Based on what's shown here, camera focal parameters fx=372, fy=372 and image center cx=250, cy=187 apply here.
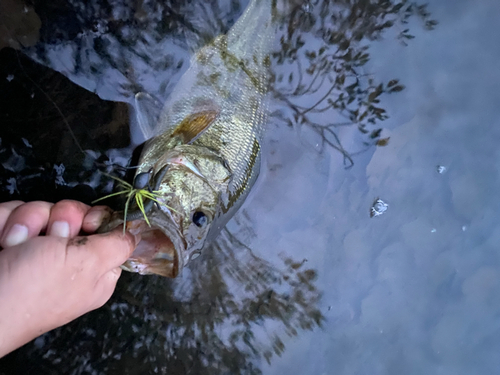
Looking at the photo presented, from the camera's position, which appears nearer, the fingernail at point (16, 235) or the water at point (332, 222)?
the fingernail at point (16, 235)

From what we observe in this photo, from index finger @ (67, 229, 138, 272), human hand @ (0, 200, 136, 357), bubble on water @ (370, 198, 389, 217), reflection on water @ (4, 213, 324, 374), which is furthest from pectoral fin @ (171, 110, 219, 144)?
bubble on water @ (370, 198, 389, 217)

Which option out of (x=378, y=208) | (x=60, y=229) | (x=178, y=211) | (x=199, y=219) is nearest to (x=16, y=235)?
(x=60, y=229)

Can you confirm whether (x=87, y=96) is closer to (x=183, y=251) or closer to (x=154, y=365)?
(x=183, y=251)

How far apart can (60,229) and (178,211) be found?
2.16 feet

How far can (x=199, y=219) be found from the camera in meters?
2.47

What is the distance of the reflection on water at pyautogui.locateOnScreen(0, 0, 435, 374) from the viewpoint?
2.90 metres

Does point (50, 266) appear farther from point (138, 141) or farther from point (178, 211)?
point (138, 141)

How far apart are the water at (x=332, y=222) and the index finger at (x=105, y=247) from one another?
122 centimetres

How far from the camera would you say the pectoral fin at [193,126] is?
2871 mm

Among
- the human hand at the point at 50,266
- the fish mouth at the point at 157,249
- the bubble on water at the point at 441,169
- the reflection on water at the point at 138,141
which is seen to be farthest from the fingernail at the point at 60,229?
the bubble on water at the point at 441,169

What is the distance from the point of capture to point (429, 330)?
3.55 metres

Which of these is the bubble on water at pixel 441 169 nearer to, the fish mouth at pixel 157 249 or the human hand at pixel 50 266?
the fish mouth at pixel 157 249

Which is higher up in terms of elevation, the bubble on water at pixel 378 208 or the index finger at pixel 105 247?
the index finger at pixel 105 247

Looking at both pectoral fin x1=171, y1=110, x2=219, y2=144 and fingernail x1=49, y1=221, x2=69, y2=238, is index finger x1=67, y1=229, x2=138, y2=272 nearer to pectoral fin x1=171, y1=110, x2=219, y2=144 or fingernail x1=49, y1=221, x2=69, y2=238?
fingernail x1=49, y1=221, x2=69, y2=238
